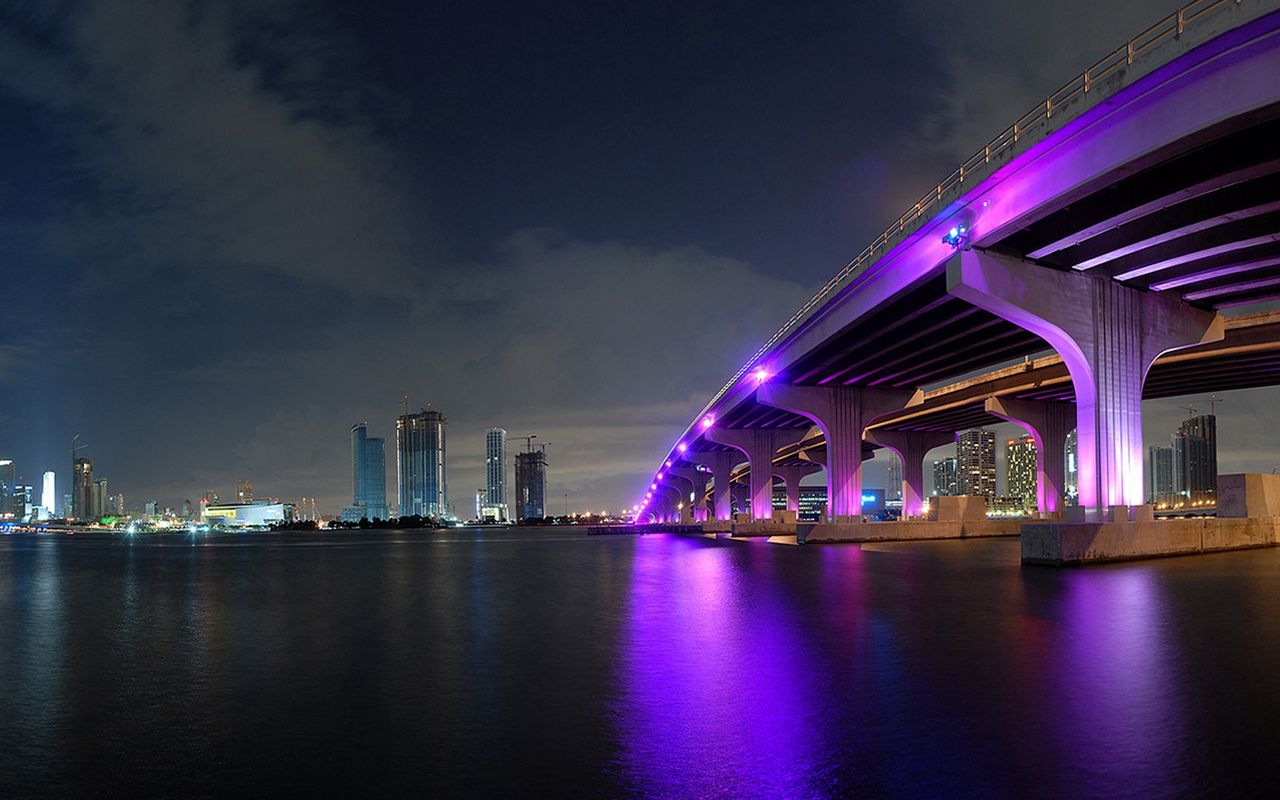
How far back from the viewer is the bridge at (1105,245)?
876 inches

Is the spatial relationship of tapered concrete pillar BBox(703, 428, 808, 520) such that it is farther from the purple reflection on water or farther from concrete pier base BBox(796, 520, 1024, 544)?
the purple reflection on water

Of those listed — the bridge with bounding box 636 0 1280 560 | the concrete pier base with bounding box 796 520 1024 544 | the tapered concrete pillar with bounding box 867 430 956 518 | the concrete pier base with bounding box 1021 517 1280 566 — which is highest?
the bridge with bounding box 636 0 1280 560

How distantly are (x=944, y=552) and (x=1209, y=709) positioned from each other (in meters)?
40.0

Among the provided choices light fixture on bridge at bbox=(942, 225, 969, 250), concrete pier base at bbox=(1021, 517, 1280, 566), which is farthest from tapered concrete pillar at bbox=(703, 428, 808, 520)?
light fixture on bridge at bbox=(942, 225, 969, 250)

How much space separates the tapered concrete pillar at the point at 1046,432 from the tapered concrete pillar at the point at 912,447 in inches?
853

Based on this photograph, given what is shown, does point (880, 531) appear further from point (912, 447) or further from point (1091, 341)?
point (912, 447)

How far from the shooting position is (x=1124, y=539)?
32.6 m

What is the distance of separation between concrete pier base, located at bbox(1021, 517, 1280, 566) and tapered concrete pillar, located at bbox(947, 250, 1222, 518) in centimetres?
136

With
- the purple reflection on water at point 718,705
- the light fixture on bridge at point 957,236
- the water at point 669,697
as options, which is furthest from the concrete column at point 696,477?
the purple reflection on water at point 718,705

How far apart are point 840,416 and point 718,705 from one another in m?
59.6

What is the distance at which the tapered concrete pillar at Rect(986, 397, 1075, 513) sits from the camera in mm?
72750

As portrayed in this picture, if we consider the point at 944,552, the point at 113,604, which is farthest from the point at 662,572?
the point at 113,604

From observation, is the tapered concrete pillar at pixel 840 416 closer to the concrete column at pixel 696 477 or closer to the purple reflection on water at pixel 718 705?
the purple reflection on water at pixel 718 705

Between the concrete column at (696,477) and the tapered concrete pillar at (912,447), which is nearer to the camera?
the tapered concrete pillar at (912,447)
